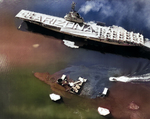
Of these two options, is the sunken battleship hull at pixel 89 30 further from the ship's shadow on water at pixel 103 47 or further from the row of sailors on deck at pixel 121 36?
the ship's shadow on water at pixel 103 47

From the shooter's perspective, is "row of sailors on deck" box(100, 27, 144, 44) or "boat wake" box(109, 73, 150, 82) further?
"row of sailors on deck" box(100, 27, 144, 44)

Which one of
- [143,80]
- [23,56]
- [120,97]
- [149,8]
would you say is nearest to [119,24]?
[149,8]

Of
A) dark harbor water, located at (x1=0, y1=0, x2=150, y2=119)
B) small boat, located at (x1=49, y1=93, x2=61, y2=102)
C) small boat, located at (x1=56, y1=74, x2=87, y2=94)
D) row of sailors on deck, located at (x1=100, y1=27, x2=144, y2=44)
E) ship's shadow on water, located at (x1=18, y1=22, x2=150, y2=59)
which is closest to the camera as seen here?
dark harbor water, located at (x1=0, y1=0, x2=150, y2=119)

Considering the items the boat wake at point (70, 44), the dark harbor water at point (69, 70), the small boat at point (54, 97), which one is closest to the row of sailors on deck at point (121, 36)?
the dark harbor water at point (69, 70)

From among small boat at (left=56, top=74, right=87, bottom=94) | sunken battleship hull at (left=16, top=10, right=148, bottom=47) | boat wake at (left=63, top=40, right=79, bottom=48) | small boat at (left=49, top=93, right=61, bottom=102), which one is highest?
sunken battleship hull at (left=16, top=10, right=148, bottom=47)

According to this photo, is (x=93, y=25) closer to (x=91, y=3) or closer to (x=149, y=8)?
(x=91, y=3)


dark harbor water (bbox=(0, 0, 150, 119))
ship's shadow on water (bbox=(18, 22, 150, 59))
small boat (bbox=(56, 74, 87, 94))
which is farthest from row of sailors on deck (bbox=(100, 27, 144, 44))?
small boat (bbox=(56, 74, 87, 94))

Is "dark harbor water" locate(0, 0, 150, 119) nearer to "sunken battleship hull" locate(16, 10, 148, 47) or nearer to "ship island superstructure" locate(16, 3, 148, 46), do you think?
"sunken battleship hull" locate(16, 10, 148, 47)

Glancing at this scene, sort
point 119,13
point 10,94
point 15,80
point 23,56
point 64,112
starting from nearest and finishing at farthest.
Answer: point 64,112 → point 10,94 → point 15,80 → point 23,56 → point 119,13
